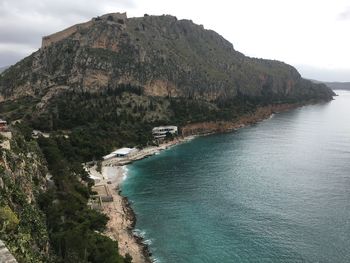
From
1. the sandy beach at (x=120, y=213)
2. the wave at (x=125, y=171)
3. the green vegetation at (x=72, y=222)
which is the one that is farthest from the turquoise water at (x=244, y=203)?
the green vegetation at (x=72, y=222)

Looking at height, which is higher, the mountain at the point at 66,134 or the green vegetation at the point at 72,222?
the mountain at the point at 66,134

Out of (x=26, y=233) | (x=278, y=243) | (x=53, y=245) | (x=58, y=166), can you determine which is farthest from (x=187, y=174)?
(x=26, y=233)

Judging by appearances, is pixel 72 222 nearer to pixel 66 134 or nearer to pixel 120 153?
pixel 120 153

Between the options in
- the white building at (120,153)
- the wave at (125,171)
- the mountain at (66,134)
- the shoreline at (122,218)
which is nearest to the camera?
the mountain at (66,134)

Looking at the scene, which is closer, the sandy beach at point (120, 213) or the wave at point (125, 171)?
the sandy beach at point (120, 213)

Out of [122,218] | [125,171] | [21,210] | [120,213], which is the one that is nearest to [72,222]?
[21,210]

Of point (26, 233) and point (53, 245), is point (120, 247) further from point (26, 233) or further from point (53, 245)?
point (26, 233)

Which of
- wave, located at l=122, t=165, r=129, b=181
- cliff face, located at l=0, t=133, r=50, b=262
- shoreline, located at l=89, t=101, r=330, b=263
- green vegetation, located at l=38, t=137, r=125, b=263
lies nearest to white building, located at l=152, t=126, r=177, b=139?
shoreline, located at l=89, t=101, r=330, b=263

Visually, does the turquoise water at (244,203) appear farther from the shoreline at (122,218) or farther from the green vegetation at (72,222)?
the green vegetation at (72,222)
